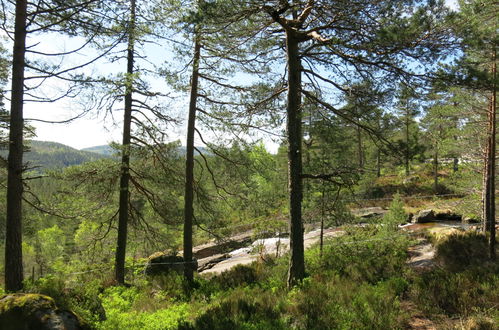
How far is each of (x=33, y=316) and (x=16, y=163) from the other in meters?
3.21

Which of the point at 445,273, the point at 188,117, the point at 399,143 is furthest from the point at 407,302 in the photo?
the point at 188,117

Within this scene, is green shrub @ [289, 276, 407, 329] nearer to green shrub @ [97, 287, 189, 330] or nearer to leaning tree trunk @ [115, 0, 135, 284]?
green shrub @ [97, 287, 189, 330]

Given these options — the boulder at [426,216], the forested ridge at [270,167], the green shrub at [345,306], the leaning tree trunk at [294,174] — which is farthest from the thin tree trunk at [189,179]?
the boulder at [426,216]

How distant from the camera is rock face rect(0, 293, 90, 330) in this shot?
349 centimetres

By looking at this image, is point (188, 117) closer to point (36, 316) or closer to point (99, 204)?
point (99, 204)

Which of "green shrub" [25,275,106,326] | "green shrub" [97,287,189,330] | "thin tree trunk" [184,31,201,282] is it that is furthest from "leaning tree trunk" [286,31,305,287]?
"green shrub" [25,275,106,326]

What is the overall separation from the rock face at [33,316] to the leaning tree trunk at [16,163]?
206 centimetres

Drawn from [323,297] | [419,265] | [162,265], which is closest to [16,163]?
[323,297]

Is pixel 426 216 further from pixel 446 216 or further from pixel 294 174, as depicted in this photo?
pixel 294 174

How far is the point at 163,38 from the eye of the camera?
290 inches

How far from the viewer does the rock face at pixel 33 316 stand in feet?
11.5

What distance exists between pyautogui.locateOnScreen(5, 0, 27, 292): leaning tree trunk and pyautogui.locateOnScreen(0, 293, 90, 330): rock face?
6.76 ft

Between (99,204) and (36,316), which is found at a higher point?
(99,204)

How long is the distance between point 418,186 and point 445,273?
24254 millimetres
